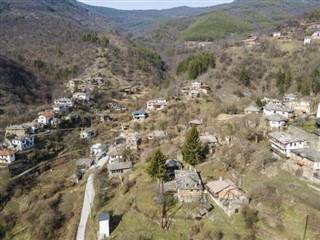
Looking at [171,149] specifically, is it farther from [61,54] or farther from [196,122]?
[61,54]

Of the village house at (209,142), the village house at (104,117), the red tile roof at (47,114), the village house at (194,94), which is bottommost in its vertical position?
the village house at (104,117)

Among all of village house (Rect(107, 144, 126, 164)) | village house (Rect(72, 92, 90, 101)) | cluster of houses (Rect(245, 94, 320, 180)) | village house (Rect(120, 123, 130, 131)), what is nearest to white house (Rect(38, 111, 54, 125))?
village house (Rect(120, 123, 130, 131))

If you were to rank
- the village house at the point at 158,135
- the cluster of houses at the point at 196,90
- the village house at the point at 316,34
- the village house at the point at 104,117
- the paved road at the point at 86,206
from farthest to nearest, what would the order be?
the village house at the point at 316,34, the village house at the point at 104,117, the cluster of houses at the point at 196,90, the village house at the point at 158,135, the paved road at the point at 86,206

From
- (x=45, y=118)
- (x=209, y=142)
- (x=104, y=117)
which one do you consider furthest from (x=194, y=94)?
(x=45, y=118)

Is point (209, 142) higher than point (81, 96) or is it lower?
higher

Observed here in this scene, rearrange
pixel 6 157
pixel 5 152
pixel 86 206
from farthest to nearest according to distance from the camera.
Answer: pixel 5 152 < pixel 6 157 < pixel 86 206

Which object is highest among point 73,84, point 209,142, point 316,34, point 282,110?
point 316,34

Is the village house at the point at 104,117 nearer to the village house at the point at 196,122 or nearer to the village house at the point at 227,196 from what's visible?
the village house at the point at 196,122

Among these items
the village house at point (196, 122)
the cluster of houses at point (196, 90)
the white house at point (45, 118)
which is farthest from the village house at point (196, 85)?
the white house at point (45, 118)
